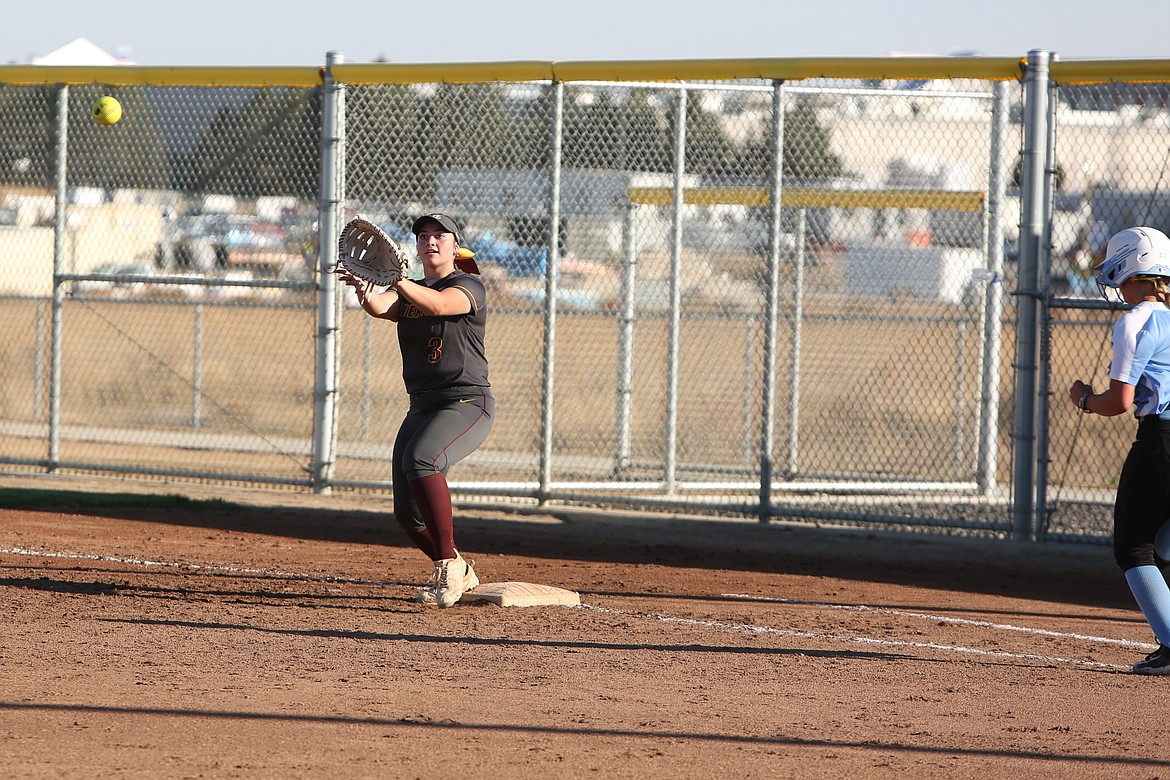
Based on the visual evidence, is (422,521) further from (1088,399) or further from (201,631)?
(1088,399)

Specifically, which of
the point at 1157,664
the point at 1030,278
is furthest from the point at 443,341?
the point at 1030,278

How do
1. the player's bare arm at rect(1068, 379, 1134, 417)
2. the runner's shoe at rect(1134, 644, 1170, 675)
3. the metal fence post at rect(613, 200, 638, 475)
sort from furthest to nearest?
the metal fence post at rect(613, 200, 638, 475) → the runner's shoe at rect(1134, 644, 1170, 675) → the player's bare arm at rect(1068, 379, 1134, 417)

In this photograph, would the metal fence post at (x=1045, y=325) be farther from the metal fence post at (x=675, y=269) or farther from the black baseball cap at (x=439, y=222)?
the black baseball cap at (x=439, y=222)

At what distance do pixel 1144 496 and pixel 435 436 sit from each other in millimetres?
3237

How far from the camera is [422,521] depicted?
23.2ft

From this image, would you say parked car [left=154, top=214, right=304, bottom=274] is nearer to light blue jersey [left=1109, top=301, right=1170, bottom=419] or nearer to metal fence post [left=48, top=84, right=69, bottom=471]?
metal fence post [left=48, top=84, right=69, bottom=471]

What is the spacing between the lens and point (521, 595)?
721 centimetres

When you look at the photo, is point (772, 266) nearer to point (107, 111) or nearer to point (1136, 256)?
point (1136, 256)

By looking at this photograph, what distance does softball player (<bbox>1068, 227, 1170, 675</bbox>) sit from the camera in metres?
5.54

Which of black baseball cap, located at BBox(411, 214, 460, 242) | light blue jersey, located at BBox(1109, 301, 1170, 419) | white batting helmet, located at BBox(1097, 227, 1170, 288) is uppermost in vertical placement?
black baseball cap, located at BBox(411, 214, 460, 242)

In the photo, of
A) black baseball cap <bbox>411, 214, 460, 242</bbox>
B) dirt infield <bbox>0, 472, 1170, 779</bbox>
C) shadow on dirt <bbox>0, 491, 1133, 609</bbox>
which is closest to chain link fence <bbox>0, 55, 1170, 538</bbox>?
shadow on dirt <bbox>0, 491, 1133, 609</bbox>

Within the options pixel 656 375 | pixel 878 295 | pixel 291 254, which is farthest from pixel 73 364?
pixel 878 295

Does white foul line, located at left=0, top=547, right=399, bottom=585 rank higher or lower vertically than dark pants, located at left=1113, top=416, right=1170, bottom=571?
lower

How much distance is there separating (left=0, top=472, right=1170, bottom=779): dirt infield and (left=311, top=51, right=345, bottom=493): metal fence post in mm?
1252
